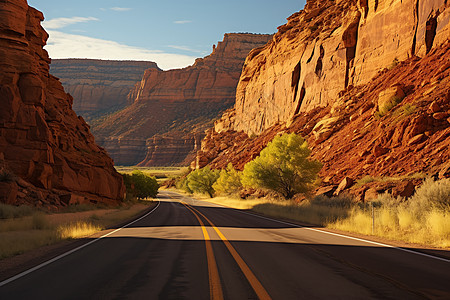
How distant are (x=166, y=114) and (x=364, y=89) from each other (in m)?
139

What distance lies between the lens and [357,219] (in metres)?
15.5

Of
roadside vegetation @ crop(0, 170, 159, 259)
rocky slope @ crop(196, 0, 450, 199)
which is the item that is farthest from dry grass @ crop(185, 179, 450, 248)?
roadside vegetation @ crop(0, 170, 159, 259)

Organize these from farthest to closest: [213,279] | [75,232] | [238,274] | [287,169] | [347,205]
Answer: [287,169]
[347,205]
[75,232]
[238,274]
[213,279]

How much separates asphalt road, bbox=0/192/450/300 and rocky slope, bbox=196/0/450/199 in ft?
50.8

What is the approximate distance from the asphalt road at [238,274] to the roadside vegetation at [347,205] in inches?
101

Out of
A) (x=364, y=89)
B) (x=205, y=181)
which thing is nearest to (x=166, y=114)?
(x=205, y=181)

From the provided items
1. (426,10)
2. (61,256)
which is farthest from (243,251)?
(426,10)

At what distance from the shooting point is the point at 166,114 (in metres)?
176

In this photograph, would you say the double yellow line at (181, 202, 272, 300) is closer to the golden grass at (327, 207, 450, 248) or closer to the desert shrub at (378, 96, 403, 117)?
the golden grass at (327, 207, 450, 248)

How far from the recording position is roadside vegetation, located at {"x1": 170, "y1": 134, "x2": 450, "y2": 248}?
11.9 metres

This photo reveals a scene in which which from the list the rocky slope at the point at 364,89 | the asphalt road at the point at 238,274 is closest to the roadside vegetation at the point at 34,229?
the asphalt road at the point at 238,274

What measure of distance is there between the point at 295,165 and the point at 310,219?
13466mm

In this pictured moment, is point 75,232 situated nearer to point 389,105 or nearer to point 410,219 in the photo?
point 410,219

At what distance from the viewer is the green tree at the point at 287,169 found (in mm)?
32781
